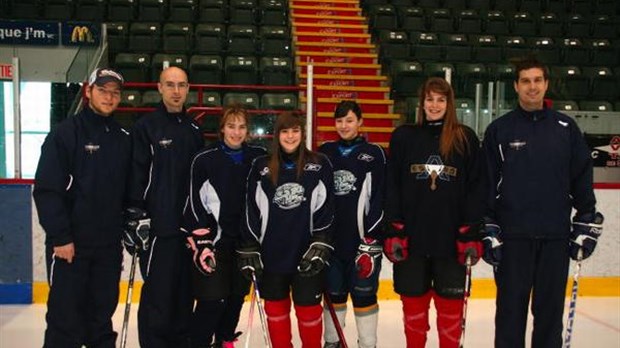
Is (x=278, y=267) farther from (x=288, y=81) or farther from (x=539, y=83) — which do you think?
(x=288, y=81)

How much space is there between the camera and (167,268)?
2814mm

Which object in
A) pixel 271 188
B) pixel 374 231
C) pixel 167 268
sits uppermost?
pixel 271 188

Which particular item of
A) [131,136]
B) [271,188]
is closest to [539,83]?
[271,188]

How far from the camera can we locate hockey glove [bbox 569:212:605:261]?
8.45 feet

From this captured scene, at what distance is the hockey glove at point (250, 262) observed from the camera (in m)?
2.65

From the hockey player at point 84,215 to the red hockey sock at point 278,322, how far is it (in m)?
0.68

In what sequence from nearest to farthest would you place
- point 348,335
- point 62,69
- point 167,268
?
1. point 167,268
2. point 348,335
3. point 62,69

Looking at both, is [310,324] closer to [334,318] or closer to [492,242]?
[334,318]

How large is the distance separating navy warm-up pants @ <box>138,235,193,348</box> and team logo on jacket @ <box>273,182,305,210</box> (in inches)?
20.1

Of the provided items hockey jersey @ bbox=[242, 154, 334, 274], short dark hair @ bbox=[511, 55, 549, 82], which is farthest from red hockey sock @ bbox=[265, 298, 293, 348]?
short dark hair @ bbox=[511, 55, 549, 82]

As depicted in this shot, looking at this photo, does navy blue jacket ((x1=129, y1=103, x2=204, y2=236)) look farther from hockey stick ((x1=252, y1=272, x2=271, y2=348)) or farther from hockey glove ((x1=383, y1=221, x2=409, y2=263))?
hockey glove ((x1=383, y1=221, x2=409, y2=263))

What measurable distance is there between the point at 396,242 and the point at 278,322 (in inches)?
24.0

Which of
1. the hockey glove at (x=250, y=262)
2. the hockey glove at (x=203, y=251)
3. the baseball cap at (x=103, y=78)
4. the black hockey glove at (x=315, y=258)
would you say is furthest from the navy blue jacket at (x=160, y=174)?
the black hockey glove at (x=315, y=258)

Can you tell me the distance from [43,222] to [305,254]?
1.07 m
